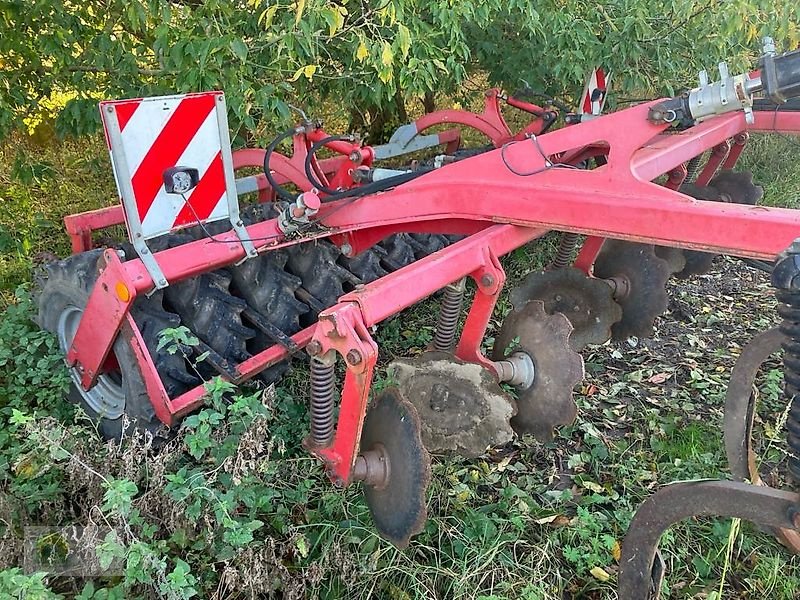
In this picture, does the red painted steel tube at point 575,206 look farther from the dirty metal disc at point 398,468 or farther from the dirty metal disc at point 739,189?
the dirty metal disc at point 739,189

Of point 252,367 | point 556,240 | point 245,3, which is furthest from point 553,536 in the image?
point 556,240

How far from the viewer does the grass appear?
6.40 ft

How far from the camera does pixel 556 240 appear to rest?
4.48m

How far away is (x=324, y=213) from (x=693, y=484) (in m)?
1.62

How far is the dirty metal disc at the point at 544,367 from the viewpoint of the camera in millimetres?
2330

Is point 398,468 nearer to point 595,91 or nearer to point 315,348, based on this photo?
point 315,348

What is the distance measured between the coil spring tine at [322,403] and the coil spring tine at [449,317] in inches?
21.6

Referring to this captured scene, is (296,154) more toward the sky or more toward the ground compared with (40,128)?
more toward the sky

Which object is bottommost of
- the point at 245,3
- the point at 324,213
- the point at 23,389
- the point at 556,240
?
the point at 556,240

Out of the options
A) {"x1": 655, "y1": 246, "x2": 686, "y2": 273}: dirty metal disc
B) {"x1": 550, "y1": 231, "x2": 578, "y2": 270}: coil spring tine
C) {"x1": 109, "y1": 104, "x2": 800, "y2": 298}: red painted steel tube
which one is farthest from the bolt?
{"x1": 655, "y1": 246, "x2": 686, "y2": 273}: dirty metal disc

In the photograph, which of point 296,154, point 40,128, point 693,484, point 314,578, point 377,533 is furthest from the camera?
point 40,128

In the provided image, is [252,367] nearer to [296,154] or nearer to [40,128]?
[296,154]

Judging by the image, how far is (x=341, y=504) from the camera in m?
2.26

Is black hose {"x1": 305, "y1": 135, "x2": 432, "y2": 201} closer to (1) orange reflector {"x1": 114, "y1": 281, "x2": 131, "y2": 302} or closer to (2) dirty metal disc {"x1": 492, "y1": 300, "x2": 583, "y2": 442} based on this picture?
(2) dirty metal disc {"x1": 492, "y1": 300, "x2": 583, "y2": 442}
